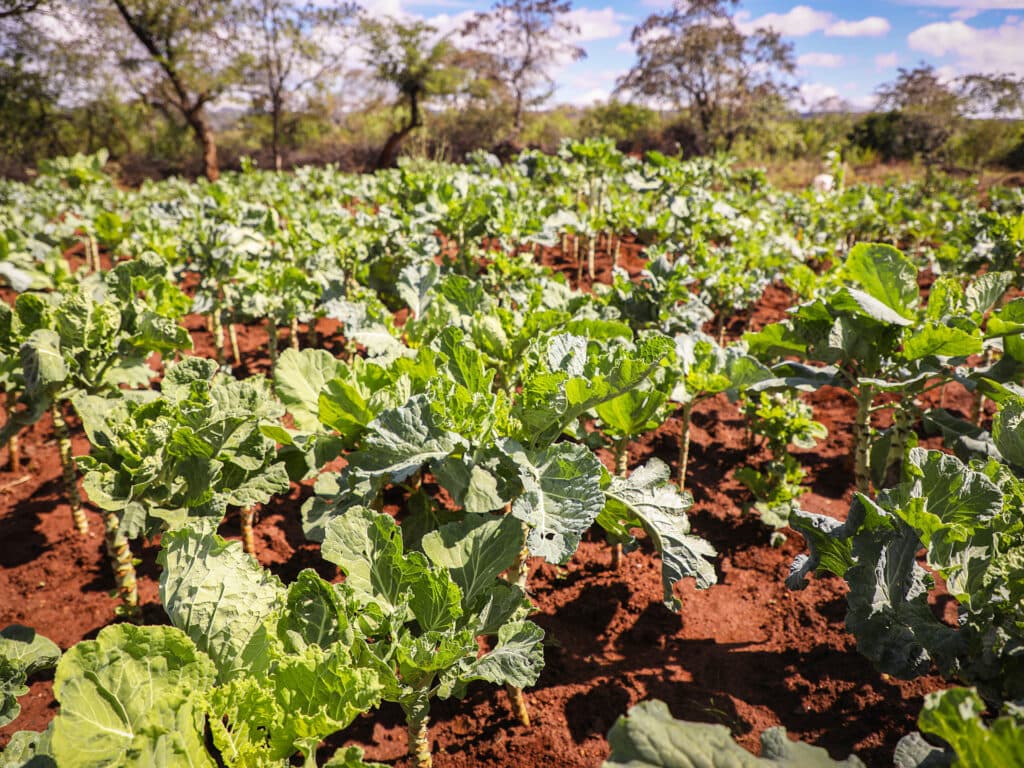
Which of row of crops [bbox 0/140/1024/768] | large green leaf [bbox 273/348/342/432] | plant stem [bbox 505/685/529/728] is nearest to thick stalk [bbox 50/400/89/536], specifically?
row of crops [bbox 0/140/1024/768]

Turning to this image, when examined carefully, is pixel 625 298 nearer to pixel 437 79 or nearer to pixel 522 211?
pixel 522 211

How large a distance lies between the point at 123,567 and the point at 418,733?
1610 mm

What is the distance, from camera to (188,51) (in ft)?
59.3

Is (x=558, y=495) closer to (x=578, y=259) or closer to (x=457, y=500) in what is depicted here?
(x=457, y=500)

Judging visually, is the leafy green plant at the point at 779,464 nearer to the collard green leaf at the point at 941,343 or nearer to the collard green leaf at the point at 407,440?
the collard green leaf at the point at 941,343

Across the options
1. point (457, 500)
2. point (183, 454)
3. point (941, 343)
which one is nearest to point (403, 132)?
point (183, 454)

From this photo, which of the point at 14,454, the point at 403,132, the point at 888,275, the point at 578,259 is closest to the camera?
the point at 888,275

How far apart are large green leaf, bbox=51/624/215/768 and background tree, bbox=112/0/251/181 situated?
66.6ft

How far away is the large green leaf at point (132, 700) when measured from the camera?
1.17 metres

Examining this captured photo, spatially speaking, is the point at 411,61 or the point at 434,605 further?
the point at 411,61

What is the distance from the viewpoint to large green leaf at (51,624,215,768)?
117cm

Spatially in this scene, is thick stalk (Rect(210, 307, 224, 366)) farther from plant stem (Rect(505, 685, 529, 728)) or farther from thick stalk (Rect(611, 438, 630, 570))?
plant stem (Rect(505, 685, 529, 728))

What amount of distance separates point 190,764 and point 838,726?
205 centimetres

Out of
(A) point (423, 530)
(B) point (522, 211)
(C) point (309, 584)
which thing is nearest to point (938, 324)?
(A) point (423, 530)
